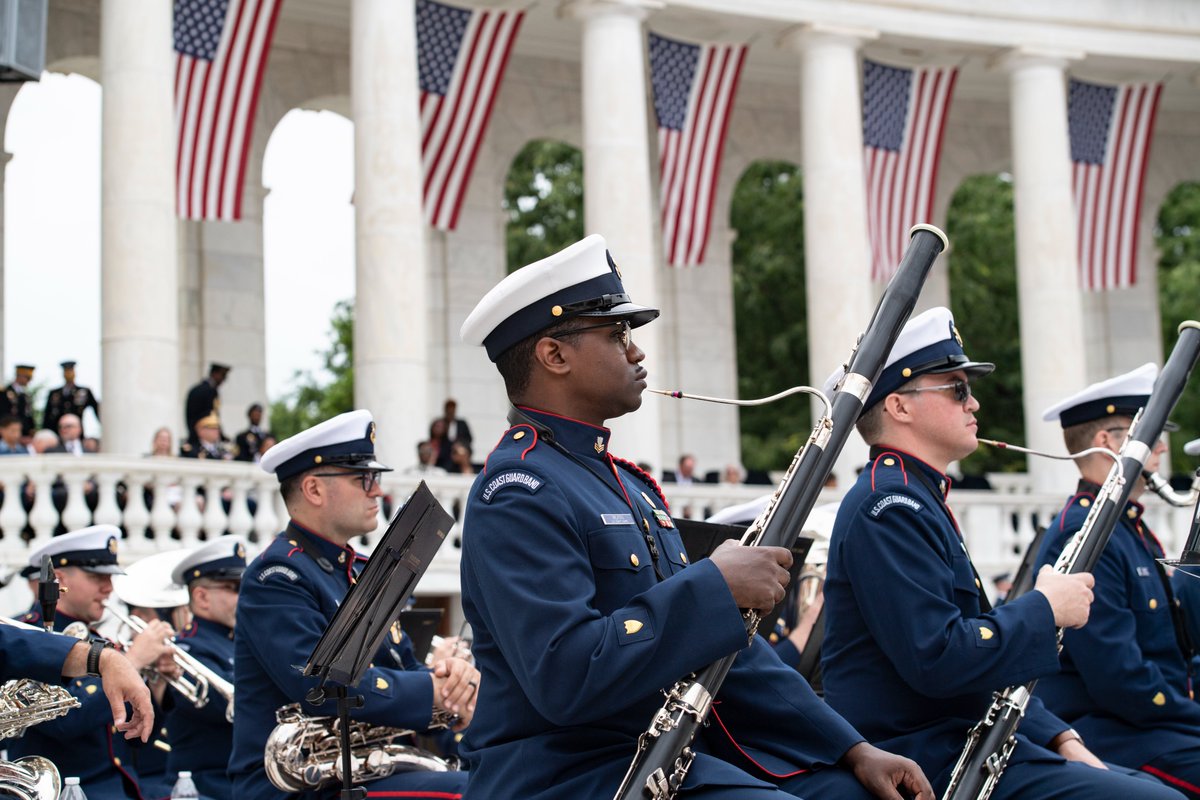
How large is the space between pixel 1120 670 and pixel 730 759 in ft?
10.6

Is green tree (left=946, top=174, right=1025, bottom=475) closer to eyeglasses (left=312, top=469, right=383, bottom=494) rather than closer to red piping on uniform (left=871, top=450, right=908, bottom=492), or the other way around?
eyeglasses (left=312, top=469, right=383, bottom=494)

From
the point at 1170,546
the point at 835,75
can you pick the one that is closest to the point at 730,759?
the point at 1170,546

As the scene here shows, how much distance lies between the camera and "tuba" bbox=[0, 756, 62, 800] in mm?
7796

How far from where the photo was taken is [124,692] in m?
7.20

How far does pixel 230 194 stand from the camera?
2767 cm

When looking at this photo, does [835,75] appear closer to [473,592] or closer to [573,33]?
[573,33]

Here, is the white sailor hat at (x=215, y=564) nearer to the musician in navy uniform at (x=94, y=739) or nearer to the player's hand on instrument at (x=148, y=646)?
the musician in navy uniform at (x=94, y=739)

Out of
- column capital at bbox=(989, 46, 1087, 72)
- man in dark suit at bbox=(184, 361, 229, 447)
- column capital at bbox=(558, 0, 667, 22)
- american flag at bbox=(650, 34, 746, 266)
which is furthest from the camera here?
column capital at bbox=(989, 46, 1087, 72)

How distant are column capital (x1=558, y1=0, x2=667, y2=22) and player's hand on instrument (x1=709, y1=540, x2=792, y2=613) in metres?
28.2

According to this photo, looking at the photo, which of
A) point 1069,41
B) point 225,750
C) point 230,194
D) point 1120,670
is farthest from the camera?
point 1069,41

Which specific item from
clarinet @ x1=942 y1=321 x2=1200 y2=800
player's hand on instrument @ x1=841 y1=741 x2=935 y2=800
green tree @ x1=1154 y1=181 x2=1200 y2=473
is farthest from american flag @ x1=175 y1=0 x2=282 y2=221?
green tree @ x1=1154 y1=181 x2=1200 y2=473

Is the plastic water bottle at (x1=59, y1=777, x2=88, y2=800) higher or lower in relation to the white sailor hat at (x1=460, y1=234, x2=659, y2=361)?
lower

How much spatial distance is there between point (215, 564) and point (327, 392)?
2347 inches

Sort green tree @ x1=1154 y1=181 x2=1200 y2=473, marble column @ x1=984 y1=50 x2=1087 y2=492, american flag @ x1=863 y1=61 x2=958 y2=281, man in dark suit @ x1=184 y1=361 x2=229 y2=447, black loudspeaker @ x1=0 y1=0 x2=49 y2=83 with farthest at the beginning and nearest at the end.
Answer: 1. green tree @ x1=1154 y1=181 x2=1200 y2=473
2. marble column @ x1=984 y1=50 x2=1087 y2=492
3. american flag @ x1=863 y1=61 x2=958 y2=281
4. man in dark suit @ x1=184 y1=361 x2=229 y2=447
5. black loudspeaker @ x1=0 y1=0 x2=49 y2=83
